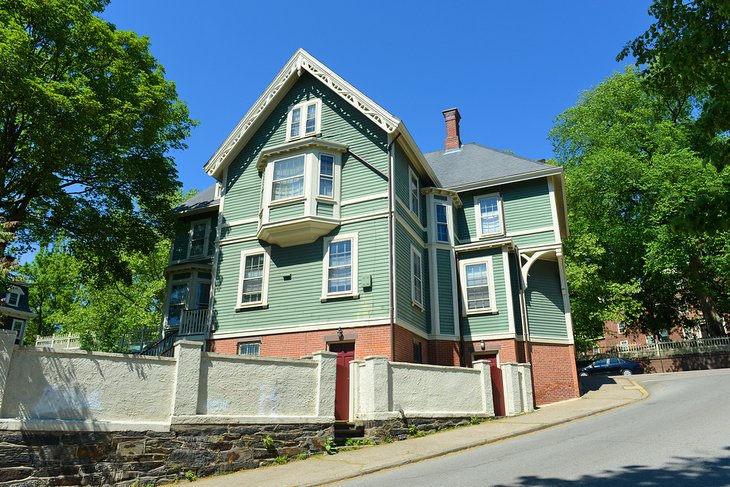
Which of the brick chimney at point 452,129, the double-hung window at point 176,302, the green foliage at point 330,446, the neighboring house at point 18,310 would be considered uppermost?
the brick chimney at point 452,129

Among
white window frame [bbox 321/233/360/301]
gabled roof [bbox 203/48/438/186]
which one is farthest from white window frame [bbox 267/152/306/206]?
gabled roof [bbox 203/48/438/186]

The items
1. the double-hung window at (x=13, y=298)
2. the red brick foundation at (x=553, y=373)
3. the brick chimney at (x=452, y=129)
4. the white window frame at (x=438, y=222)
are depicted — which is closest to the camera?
the red brick foundation at (x=553, y=373)

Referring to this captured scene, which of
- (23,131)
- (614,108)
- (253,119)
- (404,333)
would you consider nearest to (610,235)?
(614,108)

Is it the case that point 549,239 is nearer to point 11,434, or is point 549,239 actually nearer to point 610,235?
point 610,235

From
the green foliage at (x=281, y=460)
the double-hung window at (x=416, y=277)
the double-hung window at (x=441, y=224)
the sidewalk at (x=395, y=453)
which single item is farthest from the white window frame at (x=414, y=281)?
the green foliage at (x=281, y=460)

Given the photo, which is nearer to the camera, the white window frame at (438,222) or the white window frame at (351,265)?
the white window frame at (351,265)

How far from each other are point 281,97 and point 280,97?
1.9 inches

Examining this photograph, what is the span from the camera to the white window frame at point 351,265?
1780 centimetres

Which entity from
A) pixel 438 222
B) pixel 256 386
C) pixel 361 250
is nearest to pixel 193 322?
pixel 361 250

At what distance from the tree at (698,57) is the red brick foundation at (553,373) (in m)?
11.6

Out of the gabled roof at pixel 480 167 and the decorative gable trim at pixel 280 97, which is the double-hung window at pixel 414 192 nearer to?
the gabled roof at pixel 480 167

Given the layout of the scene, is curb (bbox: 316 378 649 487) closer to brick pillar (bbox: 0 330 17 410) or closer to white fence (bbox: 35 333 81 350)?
brick pillar (bbox: 0 330 17 410)

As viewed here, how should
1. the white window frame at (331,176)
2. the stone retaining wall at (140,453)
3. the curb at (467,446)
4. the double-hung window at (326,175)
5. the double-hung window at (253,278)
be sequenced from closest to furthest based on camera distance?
the stone retaining wall at (140,453)
the curb at (467,446)
the white window frame at (331,176)
the double-hung window at (326,175)
the double-hung window at (253,278)

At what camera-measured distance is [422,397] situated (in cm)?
1427
